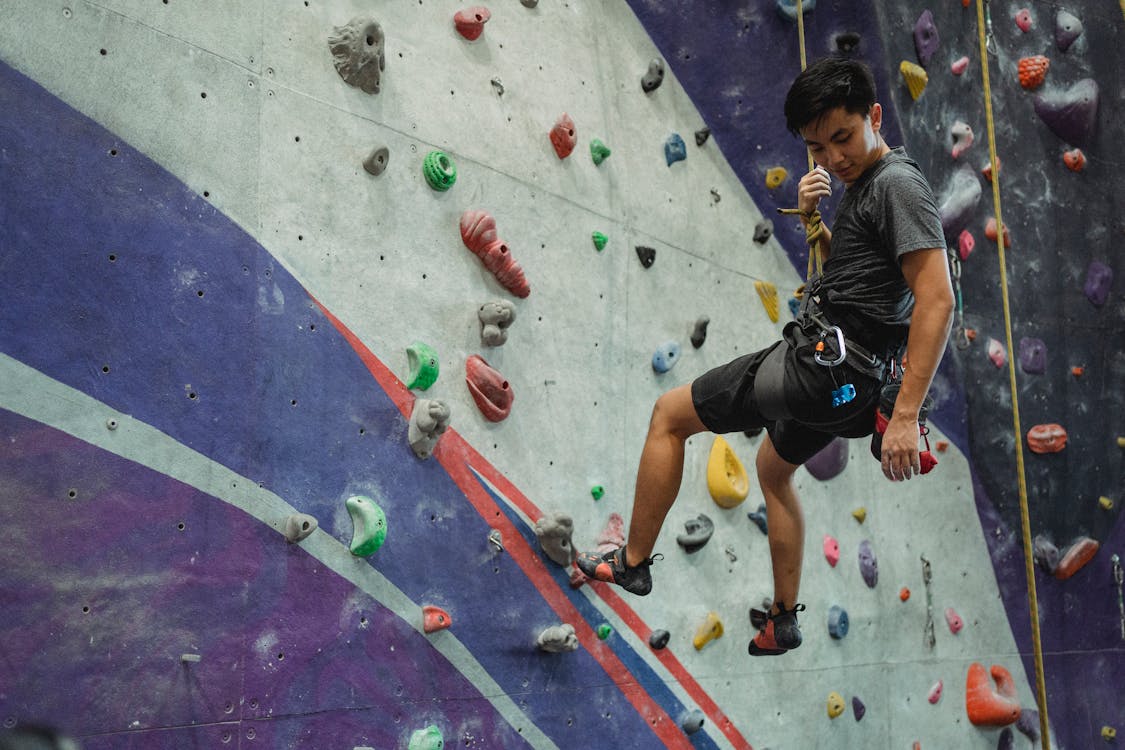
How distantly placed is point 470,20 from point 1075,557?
3363 mm

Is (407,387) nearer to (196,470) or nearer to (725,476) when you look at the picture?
(196,470)

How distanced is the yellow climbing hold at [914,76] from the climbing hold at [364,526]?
2737mm

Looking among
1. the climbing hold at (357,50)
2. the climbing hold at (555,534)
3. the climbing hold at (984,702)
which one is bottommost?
the climbing hold at (984,702)

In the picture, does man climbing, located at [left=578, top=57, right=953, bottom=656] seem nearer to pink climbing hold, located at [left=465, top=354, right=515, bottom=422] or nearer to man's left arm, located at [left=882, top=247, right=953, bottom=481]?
man's left arm, located at [left=882, top=247, right=953, bottom=481]

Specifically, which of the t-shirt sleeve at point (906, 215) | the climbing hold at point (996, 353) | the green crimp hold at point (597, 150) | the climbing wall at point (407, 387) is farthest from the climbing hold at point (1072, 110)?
the t-shirt sleeve at point (906, 215)

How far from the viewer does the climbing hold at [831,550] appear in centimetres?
400

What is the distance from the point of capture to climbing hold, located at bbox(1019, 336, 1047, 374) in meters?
4.85

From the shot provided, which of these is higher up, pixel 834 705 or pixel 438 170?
pixel 438 170

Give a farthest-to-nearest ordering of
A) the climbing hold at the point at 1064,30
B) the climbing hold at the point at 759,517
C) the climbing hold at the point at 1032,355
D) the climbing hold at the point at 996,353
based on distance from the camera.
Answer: the climbing hold at the point at 1064,30 < the climbing hold at the point at 1032,355 < the climbing hold at the point at 996,353 < the climbing hold at the point at 759,517

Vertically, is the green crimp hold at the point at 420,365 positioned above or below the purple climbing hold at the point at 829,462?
above

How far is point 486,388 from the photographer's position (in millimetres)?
3010

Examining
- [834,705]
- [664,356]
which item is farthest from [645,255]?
[834,705]

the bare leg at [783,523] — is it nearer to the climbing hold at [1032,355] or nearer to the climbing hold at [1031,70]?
the climbing hold at [1032,355]

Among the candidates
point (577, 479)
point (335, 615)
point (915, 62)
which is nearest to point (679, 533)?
point (577, 479)
